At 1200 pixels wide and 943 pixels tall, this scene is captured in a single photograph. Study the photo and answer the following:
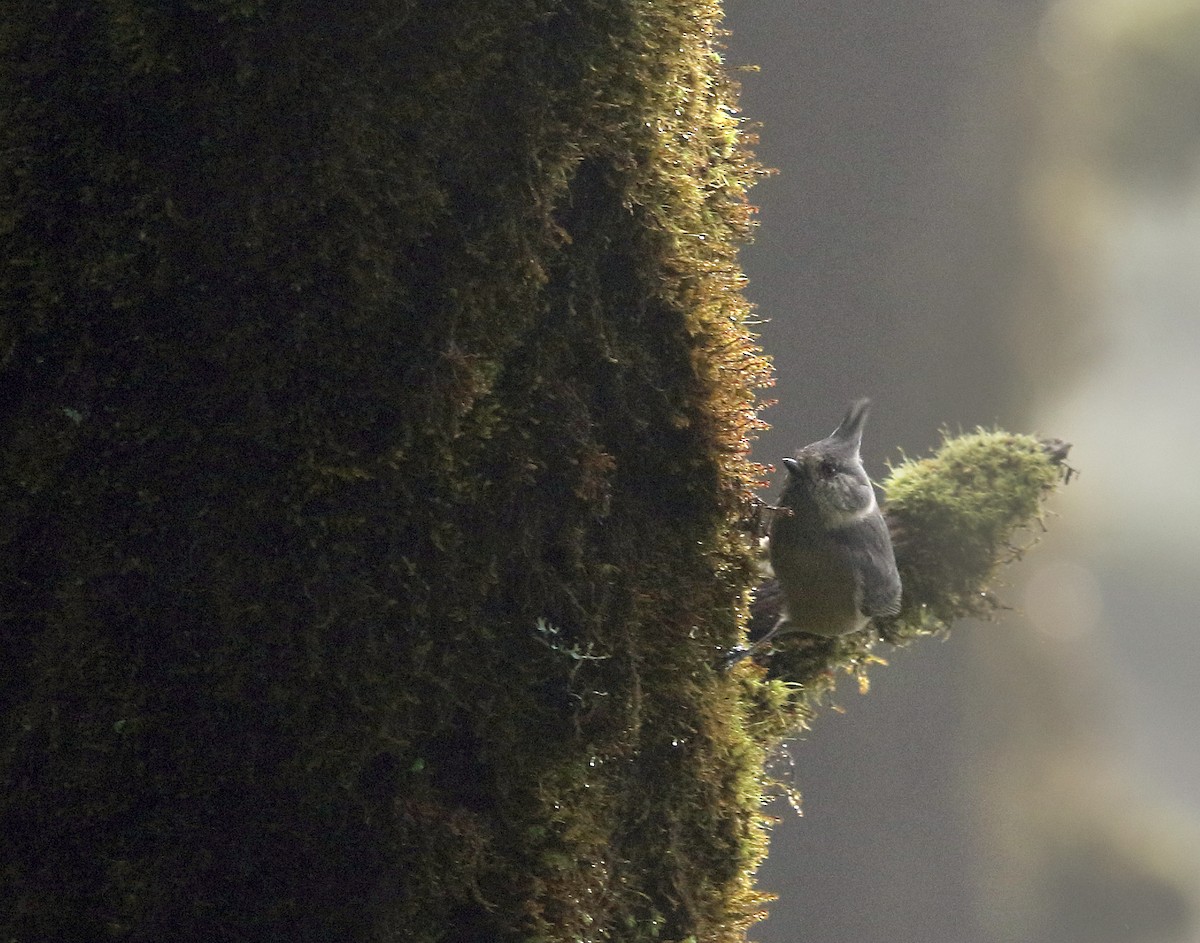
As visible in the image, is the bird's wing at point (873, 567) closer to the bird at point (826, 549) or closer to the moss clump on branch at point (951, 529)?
the bird at point (826, 549)

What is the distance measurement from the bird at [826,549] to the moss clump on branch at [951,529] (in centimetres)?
17

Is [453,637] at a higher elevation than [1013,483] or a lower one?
lower

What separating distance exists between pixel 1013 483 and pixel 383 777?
1.69 metres

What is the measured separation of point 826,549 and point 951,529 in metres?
0.52

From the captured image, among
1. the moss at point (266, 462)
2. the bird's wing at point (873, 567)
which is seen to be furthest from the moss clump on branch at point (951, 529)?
the moss at point (266, 462)

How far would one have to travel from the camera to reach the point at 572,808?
1112mm

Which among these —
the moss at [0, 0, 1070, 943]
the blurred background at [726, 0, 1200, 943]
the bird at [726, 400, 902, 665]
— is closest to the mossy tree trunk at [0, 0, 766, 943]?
the moss at [0, 0, 1070, 943]

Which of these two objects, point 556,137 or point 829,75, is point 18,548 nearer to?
point 556,137

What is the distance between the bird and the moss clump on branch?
0.56ft

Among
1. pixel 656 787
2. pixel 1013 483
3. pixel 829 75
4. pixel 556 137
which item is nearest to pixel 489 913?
pixel 656 787

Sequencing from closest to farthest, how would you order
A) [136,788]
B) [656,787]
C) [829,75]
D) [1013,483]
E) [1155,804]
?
[136,788]
[656,787]
[1013,483]
[829,75]
[1155,804]

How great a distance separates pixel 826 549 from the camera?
1.81m

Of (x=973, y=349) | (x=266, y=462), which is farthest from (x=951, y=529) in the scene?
(x=973, y=349)

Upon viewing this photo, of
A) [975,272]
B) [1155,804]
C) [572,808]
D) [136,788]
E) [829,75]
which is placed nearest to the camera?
[136,788]
